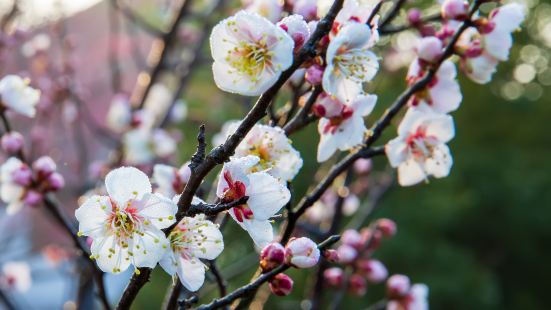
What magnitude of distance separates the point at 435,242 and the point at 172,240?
5.21 metres

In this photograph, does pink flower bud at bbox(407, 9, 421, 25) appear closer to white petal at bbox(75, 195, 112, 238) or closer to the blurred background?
white petal at bbox(75, 195, 112, 238)

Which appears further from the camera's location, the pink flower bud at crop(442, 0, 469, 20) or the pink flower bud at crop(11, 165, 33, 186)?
the pink flower bud at crop(11, 165, 33, 186)

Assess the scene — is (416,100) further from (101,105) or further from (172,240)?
(101,105)

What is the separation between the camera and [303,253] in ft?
2.55

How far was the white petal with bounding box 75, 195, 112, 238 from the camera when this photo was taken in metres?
0.78

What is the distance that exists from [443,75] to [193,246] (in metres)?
0.54

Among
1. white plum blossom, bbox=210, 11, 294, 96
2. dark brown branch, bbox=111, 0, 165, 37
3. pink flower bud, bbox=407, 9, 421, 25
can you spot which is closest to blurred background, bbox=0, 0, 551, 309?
dark brown branch, bbox=111, 0, 165, 37

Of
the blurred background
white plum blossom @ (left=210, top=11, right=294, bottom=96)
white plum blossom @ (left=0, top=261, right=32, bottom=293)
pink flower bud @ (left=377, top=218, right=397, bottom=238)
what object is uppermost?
white plum blossom @ (left=210, top=11, right=294, bottom=96)

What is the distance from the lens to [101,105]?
9.93 m

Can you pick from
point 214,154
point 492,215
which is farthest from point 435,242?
point 214,154

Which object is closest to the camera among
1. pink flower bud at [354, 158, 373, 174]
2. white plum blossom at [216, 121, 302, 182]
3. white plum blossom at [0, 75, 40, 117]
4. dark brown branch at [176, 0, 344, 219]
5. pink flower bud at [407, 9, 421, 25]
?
dark brown branch at [176, 0, 344, 219]

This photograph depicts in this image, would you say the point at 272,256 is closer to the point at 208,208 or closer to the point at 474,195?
the point at 208,208

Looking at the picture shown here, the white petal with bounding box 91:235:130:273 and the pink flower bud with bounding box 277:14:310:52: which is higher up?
the pink flower bud with bounding box 277:14:310:52

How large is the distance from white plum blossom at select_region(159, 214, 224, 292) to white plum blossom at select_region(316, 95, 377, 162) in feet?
0.86
